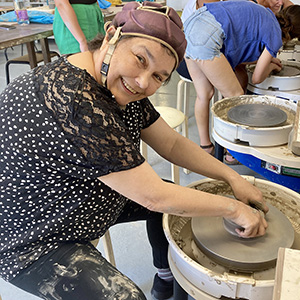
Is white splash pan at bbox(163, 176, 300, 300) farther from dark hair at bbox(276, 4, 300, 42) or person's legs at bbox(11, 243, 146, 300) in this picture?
dark hair at bbox(276, 4, 300, 42)

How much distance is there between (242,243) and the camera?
1011 millimetres

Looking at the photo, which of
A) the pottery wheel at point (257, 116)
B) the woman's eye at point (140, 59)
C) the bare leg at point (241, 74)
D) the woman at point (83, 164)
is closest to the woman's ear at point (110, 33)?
the woman at point (83, 164)

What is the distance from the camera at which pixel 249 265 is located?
937 mm

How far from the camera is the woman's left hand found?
114 cm

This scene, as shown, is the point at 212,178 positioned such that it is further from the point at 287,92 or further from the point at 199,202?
the point at 287,92

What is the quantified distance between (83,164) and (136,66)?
0.99 feet

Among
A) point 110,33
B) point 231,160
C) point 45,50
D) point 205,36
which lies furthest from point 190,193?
point 45,50

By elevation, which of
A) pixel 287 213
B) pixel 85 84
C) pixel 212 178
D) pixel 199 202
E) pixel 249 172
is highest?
pixel 85 84

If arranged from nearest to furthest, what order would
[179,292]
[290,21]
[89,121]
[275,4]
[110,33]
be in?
[89,121], [110,33], [179,292], [290,21], [275,4]

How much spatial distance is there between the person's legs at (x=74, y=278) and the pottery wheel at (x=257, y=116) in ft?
2.77

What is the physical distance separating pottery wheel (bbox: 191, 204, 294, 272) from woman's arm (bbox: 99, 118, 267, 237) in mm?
39

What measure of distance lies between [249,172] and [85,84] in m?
1.89

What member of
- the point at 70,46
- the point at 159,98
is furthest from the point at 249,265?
the point at 159,98

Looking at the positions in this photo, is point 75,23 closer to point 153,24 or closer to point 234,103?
point 234,103
